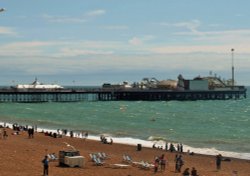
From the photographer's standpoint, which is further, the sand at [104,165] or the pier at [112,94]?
the pier at [112,94]

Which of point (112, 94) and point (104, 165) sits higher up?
point (112, 94)

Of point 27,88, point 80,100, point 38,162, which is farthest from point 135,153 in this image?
point 80,100

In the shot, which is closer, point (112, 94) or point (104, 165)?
point (104, 165)

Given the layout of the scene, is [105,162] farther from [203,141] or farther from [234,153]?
[203,141]

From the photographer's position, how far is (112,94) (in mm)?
112750

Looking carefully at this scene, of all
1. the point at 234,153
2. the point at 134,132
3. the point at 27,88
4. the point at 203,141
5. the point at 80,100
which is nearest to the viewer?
the point at 234,153

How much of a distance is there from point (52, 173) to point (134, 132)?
1174 inches

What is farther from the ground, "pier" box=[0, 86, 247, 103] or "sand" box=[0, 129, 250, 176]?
"pier" box=[0, 86, 247, 103]

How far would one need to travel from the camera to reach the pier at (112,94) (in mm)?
106500

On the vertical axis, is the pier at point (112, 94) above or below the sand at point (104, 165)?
above

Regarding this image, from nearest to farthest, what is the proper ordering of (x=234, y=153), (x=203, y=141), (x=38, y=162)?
1. (x=38, y=162)
2. (x=234, y=153)
3. (x=203, y=141)

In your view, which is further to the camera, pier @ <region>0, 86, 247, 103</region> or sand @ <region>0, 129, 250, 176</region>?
pier @ <region>0, 86, 247, 103</region>

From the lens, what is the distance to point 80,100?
119250 mm

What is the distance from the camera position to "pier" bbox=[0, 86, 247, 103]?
349 ft
